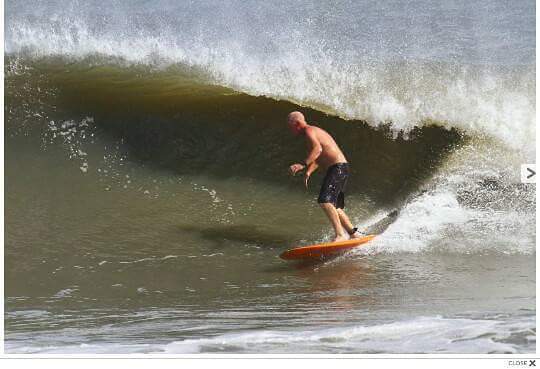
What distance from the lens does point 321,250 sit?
4.86 meters

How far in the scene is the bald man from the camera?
4949 mm

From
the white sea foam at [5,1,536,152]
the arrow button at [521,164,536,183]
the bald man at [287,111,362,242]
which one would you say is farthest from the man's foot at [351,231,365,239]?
the white sea foam at [5,1,536,152]

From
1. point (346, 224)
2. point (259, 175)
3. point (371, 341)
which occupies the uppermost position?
point (259, 175)

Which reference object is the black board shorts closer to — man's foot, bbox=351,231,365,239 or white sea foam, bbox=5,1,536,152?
man's foot, bbox=351,231,365,239

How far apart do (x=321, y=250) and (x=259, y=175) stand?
1.25 meters

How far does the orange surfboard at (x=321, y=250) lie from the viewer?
4820 mm

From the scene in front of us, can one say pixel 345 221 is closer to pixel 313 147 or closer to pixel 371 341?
pixel 313 147

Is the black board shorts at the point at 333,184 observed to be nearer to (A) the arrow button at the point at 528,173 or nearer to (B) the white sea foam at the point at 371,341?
(B) the white sea foam at the point at 371,341

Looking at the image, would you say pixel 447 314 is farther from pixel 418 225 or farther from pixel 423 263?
pixel 418 225

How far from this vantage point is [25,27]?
7.29 meters

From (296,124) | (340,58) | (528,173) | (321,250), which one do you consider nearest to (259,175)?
(296,124)

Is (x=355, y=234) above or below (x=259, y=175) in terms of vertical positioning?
below

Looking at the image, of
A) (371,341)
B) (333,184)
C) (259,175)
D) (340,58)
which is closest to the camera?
(371,341)

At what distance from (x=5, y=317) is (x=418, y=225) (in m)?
2.57
